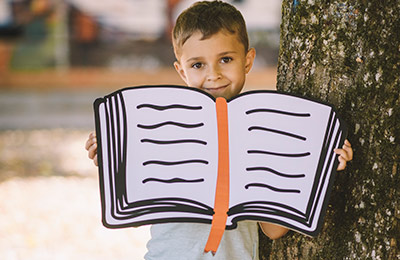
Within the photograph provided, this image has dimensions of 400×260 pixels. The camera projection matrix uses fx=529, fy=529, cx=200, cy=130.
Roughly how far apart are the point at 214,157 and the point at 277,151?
20 cm

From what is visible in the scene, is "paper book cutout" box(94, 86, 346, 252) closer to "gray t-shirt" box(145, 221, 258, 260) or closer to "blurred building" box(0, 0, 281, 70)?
"gray t-shirt" box(145, 221, 258, 260)

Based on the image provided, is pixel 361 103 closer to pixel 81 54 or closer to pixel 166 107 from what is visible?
pixel 166 107

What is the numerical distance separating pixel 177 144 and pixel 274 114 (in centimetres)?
32

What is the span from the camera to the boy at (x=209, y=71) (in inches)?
72.0

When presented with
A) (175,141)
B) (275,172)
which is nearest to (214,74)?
(175,141)

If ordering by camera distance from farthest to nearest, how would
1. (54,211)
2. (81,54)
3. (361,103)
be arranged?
1. (81,54)
2. (54,211)
3. (361,103)

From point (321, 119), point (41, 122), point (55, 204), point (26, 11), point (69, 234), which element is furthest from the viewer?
point (26, 11)

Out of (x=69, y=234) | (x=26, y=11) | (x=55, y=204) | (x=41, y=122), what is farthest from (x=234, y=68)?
(x=26, y=11)

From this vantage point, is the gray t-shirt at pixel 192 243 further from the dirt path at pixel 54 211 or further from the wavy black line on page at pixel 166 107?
the dirt path at pixel 54 211

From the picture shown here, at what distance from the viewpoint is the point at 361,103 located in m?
1.77

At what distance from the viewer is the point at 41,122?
10.2m

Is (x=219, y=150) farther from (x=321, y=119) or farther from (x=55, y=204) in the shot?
(x=55, y=204)

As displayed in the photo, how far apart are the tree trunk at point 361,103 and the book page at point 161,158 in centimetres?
47

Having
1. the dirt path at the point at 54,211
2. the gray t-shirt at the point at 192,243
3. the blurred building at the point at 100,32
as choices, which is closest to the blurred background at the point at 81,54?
the blurred building at the point at 100,32
